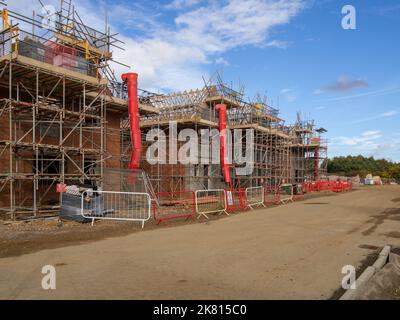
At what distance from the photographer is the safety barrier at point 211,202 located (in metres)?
16.3

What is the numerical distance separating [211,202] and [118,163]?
6.44m

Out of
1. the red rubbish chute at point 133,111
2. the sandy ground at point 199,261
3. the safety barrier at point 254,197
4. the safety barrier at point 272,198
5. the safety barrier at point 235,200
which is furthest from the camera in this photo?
the safety barrier at point 272,198

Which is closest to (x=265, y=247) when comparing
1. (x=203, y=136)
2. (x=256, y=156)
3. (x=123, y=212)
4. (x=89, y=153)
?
(x=123, y=212)

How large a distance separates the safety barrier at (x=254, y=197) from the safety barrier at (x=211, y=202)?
7.93 ft

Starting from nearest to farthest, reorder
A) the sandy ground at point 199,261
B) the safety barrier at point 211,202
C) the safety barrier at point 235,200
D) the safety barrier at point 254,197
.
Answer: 1. the sandy ground at point 199,261
2. the safety barrier at point 211,202
3. the safety barrier at point 235,200
4. the safety barrier at point 254,197

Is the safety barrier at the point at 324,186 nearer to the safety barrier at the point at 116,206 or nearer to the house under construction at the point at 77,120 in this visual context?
the house under construction at the point at 77,120

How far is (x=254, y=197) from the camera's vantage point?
67.7 ft

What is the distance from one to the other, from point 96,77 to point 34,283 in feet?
42.1

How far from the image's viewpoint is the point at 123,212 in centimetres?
1413

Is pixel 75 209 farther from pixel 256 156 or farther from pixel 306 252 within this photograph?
pixel 256 156

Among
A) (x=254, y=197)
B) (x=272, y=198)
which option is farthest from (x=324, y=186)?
(x=254, y=197)

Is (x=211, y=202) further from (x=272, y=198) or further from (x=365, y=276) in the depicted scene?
(x=365, y=276)

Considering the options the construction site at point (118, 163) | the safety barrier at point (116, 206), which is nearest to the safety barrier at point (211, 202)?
the construction site at point (118, 163)

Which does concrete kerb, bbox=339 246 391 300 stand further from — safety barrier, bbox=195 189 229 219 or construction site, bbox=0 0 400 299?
safety barrier, bbox=195 189 229 219
